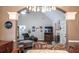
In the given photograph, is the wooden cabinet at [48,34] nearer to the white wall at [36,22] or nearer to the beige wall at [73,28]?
the white wall at [36,22]

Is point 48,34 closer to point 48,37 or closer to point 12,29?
point 48,37

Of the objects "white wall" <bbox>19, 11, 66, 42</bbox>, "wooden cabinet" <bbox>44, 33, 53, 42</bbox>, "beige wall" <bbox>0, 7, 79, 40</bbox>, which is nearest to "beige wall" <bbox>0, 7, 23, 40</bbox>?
"beige wall" <bbox>0, 7, 79, 40</bbox>

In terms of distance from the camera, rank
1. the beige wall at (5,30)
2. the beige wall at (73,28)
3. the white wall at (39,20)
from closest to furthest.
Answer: the beige wall at (5,30), the beige wall at (73,28), the white wall at (39,20)

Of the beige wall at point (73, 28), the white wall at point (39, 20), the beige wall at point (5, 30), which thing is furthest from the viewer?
the white wall at point (39, 20)

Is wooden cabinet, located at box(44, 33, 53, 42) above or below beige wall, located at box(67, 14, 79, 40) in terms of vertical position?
below

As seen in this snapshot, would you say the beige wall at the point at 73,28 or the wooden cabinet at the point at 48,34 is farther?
the wooden cabinet at the point at 48,34

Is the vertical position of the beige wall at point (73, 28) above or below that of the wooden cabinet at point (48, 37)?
above

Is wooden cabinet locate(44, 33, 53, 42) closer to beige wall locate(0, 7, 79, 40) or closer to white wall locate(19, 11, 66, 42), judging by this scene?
white wall locate(19, 11, 66, 42)

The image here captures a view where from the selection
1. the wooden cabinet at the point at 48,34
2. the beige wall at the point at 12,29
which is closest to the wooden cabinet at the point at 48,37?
the wooden cabinet at the point at 48,34

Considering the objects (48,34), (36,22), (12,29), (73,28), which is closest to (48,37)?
(48,34)

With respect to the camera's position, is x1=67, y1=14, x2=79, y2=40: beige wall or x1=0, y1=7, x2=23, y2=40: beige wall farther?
x1=67, y1=14, x2=79, y2=40: beige wall

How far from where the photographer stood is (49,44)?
2.50 metres
